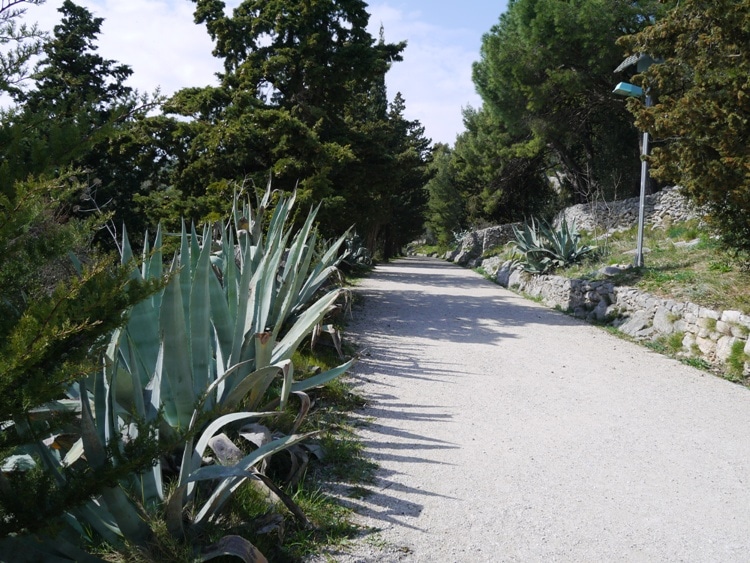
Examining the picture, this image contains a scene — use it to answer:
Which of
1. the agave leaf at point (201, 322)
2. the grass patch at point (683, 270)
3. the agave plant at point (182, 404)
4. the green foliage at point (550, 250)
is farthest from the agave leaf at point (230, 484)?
the green foliage at point (550, 250)

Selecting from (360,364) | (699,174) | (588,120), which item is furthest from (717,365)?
(588,120)

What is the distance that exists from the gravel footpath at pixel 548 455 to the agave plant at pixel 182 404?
0.63 meters

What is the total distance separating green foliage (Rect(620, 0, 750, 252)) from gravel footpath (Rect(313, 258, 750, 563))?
228cm

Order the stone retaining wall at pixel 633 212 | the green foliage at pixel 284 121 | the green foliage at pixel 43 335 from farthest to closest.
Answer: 1. the stone retaining wall at pixel 633 212
2. the green foliage at pixel 284 121
3. the green foliage at pixel 43 335

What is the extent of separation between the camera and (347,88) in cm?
1307

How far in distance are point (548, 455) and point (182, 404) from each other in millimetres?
2489

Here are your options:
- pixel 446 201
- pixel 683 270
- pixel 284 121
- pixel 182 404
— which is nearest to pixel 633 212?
pixel 683 270

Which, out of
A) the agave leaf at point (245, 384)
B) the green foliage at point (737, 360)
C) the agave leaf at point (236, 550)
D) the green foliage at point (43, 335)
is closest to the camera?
the green foliage at point (43, 335)

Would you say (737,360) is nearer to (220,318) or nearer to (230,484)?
(220,318)

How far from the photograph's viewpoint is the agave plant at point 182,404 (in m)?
2.04

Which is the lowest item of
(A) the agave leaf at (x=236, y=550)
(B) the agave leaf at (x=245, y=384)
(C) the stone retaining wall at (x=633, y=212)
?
(A) the agave leaf at (x=236, y=550)

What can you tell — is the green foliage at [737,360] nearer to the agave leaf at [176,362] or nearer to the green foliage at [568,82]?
the agave leaf at [176,362]

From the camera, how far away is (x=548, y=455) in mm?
3949

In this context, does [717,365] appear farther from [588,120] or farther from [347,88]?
[588,120]
